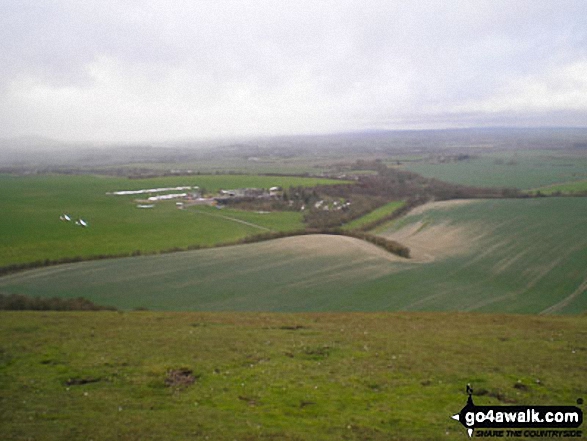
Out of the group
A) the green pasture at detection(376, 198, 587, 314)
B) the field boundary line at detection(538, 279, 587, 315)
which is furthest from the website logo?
the field boundary line at detection(538, 279, 587, 315)

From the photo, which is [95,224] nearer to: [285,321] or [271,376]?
[285,321]

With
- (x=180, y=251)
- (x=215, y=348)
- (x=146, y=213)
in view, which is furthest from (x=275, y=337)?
(x=146, y=213)

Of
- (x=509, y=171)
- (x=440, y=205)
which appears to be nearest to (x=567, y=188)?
(x=440, y=205)

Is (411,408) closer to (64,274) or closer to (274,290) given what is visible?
(274,290)

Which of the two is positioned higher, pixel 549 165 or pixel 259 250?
pixel 549 165

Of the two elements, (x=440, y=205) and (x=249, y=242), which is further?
(x=440, y=205)

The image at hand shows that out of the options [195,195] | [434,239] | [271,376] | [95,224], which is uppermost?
[195,195]

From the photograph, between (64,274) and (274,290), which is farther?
(64,274)

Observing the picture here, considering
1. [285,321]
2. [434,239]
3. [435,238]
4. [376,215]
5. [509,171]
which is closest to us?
[285,321]
